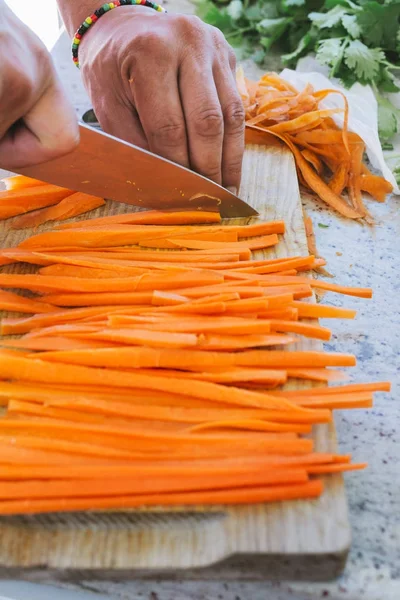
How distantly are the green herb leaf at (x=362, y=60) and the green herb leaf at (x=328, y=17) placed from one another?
0.15 meters

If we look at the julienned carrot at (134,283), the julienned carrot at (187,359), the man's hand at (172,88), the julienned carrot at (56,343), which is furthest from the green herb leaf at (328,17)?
the julienned carrot at (56,343)

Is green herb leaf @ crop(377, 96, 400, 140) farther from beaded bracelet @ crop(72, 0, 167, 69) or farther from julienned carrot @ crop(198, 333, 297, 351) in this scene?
julienned carrot @ crop(198, 333, 297, 351)

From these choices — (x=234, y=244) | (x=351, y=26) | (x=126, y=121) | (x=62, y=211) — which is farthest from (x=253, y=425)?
(x=351, y=26)

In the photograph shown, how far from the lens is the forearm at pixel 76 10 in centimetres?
218

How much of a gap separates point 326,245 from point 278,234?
0.77ft

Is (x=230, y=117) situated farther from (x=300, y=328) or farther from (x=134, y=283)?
(x=300, y=328)

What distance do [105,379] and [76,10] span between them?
4.90 feet

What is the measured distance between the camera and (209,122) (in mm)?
1874

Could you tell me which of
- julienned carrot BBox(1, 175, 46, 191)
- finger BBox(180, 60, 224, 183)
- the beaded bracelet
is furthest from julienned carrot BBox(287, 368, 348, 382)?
the beaded bracelet

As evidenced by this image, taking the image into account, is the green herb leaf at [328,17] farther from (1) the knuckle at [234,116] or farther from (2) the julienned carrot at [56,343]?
(2) the julienned carrot at [56,343]

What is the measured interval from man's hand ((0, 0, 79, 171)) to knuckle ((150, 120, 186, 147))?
42 centimetres

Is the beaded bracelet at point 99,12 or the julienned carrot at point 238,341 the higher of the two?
the beaded bracelet at point 99,12

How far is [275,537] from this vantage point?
122cm

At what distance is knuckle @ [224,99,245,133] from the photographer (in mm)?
1958
